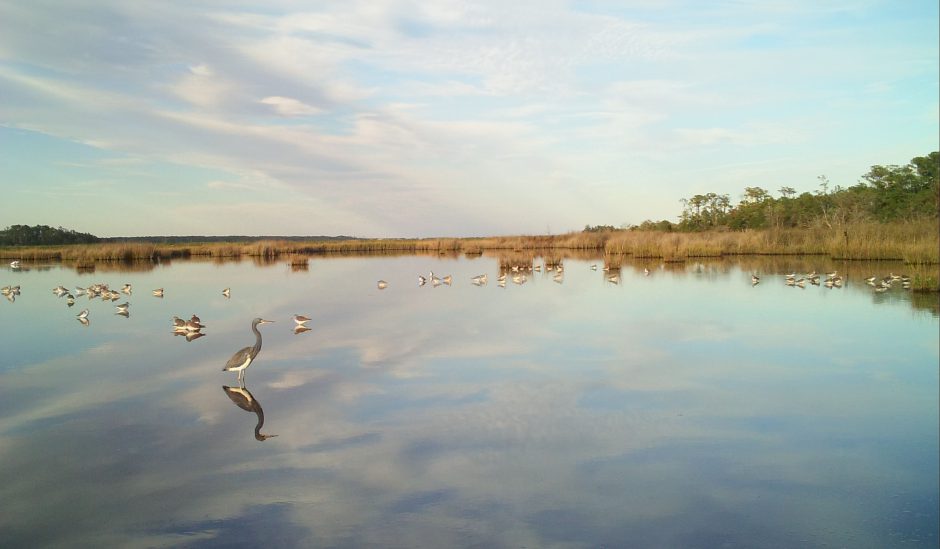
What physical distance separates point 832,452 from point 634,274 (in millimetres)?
19408

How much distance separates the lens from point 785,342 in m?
10.8

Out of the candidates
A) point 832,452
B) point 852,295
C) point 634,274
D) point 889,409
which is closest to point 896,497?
point 832,452

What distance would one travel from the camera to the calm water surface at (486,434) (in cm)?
439

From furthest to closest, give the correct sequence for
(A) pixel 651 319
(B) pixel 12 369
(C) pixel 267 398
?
(A) pixel 651 319
(B) pixel 12 369
(C) pixel 267 398

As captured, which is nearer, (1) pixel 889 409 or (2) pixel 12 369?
(1) pixel 889 409

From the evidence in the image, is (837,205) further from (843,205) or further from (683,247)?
(683,247)

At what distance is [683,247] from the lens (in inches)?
1299

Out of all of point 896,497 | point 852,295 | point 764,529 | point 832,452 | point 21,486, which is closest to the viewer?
point 764,529

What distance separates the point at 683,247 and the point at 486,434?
2906cm

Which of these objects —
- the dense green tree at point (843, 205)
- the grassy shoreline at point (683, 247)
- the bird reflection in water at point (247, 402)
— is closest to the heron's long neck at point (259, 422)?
the bird reflection in water at point (247, 402)

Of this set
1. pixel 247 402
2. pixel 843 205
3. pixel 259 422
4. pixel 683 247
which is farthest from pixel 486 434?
pixel 843 205

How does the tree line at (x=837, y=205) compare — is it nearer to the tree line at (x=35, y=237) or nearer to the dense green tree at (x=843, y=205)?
the dense green tree at (x=843, y=205)

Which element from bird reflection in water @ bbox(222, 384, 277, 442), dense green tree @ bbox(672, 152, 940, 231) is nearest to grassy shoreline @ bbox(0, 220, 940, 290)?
dense green tree @ bbox(672, 152, 940, 231)

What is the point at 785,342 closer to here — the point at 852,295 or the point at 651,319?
the point at 651,319
